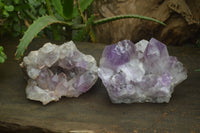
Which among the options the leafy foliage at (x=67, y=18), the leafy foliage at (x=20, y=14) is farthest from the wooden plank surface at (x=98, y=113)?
the leafy foliage at (x=20, y=14)

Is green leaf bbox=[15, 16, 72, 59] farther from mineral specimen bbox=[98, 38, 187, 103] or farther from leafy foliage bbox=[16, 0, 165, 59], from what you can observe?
mineral specimen bbox=[98, 38, 187, 103]

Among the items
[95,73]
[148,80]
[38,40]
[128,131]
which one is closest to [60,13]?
[38,40]

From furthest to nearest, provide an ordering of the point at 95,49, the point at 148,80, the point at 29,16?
the point at 29,16
the point at 95,49
the point at 148,80

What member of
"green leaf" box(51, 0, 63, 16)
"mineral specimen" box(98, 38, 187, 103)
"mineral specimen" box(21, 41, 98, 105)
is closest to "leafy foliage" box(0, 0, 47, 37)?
"green leaf" box(51, 0, 63, 16)

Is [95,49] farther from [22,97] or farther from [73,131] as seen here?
[73,131]

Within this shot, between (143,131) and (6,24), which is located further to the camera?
(6,24)
